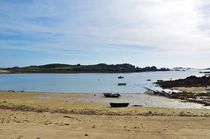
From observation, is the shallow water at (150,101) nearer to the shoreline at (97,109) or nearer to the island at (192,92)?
the island at (192,92)

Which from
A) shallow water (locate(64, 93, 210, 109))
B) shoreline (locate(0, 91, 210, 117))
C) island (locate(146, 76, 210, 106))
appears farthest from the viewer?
island (locate(146, 76, 210, 106))

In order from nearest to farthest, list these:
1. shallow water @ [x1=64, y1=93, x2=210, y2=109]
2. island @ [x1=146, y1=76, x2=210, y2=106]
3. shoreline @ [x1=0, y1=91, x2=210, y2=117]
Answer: shoreline @ [x1=0, y1=91, x2=210, y2=117]
shallow water @ [x1=64, y1=93, x2=210, y2=109]
island @ [x1=146, y1=76, x2=210, y2=106]

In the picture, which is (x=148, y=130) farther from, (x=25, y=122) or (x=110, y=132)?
(x=25, y=122)

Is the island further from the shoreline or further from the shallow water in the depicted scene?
the shoreline

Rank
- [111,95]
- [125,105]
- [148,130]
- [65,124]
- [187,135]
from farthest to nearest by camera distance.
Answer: [111,95] < [125,105] < [65,124] < [148,130] < [187,135]

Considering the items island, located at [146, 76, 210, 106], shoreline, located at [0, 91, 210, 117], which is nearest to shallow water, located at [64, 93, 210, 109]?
island, located at [146, 76, 210, 106]

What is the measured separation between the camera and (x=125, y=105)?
42688 mm

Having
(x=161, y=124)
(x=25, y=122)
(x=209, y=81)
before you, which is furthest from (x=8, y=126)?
(x=209, y=81)

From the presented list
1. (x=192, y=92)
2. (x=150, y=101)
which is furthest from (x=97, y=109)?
(x=192, y=92)

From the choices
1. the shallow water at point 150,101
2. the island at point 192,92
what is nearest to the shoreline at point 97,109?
the shallow water at point 150,101

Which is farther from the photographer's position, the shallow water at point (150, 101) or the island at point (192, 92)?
the island at point (192, 92)

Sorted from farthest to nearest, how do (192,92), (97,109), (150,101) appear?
1. (192,92)
2. (150,101)
3. (97,109)

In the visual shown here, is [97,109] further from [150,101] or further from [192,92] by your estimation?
[192,92]

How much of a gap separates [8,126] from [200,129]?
10696 mm
